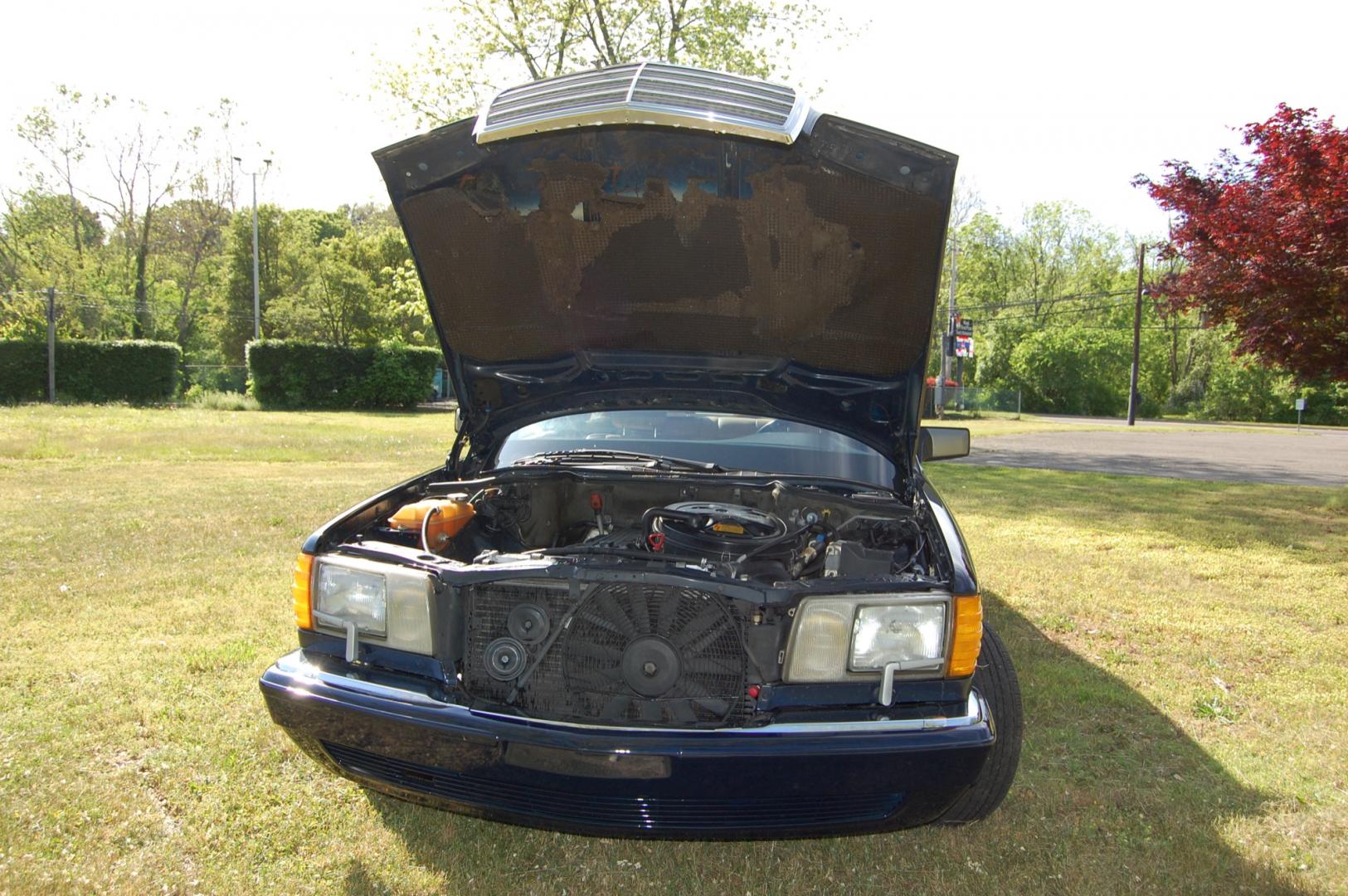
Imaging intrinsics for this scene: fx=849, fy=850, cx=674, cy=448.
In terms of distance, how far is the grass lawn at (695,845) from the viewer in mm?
2422

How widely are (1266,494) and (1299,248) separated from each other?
429 centimetres

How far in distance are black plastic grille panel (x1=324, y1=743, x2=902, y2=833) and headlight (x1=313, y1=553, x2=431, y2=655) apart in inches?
13.6

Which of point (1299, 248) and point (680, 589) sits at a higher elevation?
point (1299, 248)

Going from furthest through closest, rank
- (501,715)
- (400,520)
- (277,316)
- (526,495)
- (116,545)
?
(277,316) < (116,545) < (526,495) < (400,520) < (501,715)

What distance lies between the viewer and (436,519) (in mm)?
2701

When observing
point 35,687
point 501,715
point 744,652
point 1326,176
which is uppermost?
point 1326,176

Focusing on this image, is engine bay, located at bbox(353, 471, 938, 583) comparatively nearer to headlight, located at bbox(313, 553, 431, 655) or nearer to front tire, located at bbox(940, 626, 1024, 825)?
headlight, located at bbox(313, 553, 431, 655)

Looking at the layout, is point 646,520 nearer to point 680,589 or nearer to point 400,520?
point 680,589

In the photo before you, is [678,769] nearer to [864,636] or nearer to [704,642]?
[704,642]

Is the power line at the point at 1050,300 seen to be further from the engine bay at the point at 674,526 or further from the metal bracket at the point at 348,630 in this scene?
the metal bracket at the point at 348,630

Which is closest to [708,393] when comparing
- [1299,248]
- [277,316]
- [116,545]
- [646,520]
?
[646,520]

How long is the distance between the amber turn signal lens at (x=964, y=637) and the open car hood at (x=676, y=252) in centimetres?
111

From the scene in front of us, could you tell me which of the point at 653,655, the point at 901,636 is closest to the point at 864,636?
the point at 901,636

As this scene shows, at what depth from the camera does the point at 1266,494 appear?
1036cm
